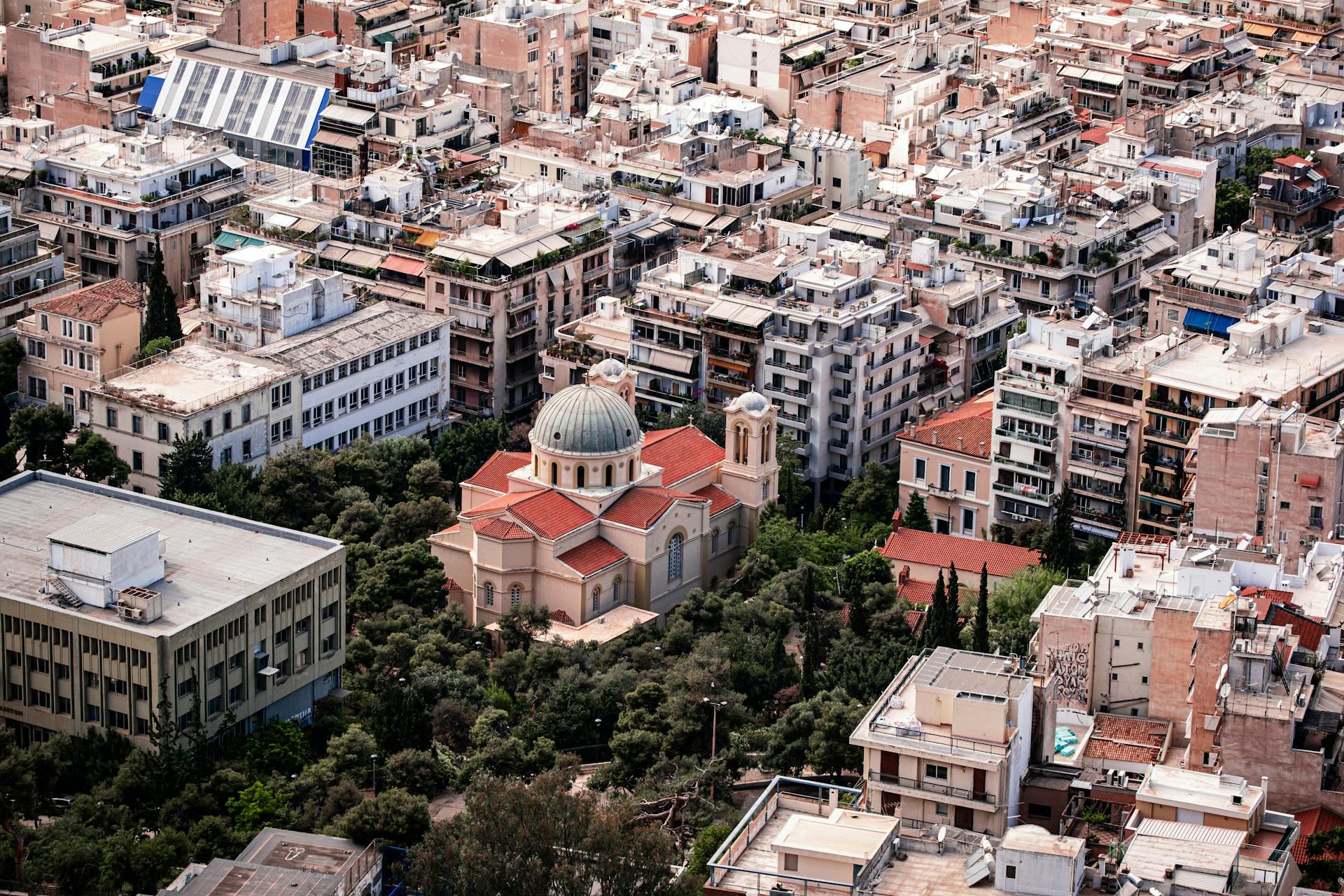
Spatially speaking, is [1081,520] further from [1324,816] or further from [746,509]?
[1324,816]

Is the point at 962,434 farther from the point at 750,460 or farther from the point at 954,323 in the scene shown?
the point at 954,323

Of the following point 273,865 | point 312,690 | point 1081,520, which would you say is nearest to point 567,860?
point 273,865

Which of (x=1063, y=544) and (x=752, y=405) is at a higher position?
(x=752, y=405)

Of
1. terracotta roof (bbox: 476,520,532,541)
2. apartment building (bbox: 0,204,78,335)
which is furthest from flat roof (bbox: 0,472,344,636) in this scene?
apartment building (bbox: 0,204,78,335)

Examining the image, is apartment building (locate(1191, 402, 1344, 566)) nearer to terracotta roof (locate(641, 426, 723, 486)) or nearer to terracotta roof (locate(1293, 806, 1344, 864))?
terracotta roof (locate(1293, 806, 1344, 864))

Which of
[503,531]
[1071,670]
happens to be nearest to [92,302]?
[503,531]

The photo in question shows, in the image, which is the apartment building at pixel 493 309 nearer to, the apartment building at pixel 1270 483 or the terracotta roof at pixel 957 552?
the terracotta roof at pixel 957 552

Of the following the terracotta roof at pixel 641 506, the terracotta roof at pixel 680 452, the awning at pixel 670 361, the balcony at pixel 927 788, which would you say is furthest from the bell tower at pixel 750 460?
the balcony at pixel 927 788
